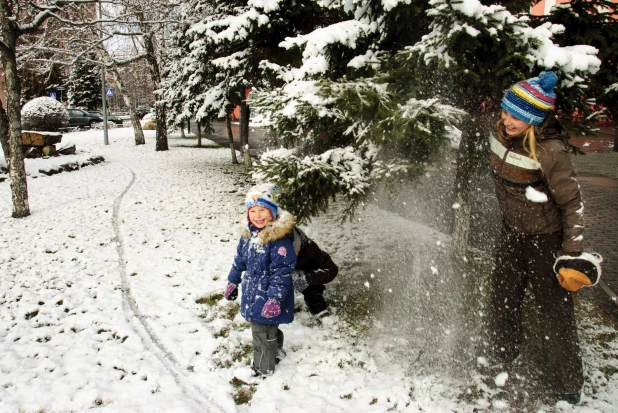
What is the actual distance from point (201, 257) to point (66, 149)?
409 inches

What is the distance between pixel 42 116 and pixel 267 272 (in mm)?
16064

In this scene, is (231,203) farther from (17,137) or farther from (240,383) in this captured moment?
(240,383)

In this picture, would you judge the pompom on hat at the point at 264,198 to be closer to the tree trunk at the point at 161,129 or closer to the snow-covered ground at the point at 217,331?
the snow-covered ground at the point at 217,331

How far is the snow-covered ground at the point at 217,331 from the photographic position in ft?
9.80

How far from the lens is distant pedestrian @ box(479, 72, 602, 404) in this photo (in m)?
2.51

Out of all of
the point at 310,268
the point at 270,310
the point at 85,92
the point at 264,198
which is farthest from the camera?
the point at 85,92

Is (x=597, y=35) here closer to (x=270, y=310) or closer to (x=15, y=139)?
(x=270, y=310)

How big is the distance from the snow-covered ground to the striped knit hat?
1920mm

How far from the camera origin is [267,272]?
3180mm

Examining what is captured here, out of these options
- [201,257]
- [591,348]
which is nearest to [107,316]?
[201,257]

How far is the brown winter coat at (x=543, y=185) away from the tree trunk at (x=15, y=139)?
752 centimetres

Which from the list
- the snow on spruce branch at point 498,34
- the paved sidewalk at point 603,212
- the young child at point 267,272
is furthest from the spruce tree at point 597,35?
the young child at point 267,272

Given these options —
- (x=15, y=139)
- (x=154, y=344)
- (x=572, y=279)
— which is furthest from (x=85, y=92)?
(x=572, y=279)

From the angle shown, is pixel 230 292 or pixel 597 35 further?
pixel 597 35
